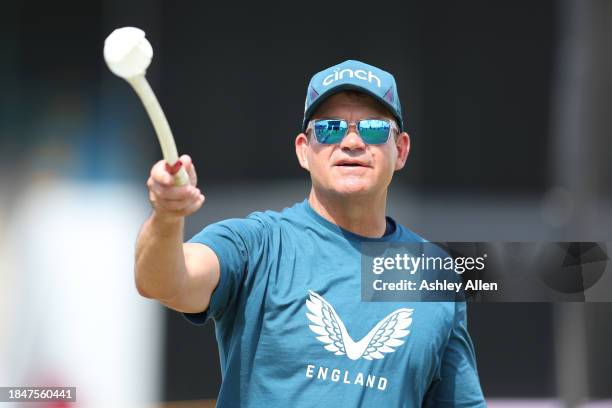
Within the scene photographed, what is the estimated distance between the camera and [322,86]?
288cm

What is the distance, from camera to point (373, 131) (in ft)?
9.39

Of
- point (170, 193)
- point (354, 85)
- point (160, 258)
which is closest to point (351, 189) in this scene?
point (354, 85)

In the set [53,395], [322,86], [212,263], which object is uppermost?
[322,86]

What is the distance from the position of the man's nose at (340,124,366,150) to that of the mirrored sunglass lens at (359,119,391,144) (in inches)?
0.6

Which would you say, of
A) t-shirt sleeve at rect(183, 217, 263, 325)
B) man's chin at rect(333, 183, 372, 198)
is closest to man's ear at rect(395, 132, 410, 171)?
man's chin at rect(333, 183, 372, 198)

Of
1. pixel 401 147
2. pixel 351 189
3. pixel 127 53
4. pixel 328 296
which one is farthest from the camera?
pixel 401 147

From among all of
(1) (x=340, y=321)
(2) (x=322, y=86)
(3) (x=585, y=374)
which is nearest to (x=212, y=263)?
(1) (x=340, y=321)

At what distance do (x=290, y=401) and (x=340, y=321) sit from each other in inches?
10.0

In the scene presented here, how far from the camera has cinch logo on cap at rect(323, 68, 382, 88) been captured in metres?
2.86

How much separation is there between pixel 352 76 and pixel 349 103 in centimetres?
8

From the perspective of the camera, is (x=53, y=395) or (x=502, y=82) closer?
(x=53, y=395)

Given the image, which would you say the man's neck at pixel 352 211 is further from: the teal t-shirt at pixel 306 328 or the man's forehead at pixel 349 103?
the man's forehead at pixel 349 103

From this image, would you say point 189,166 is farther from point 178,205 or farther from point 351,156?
point 351,156

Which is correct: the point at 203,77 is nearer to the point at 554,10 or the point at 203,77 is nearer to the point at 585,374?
the point at 554,10
